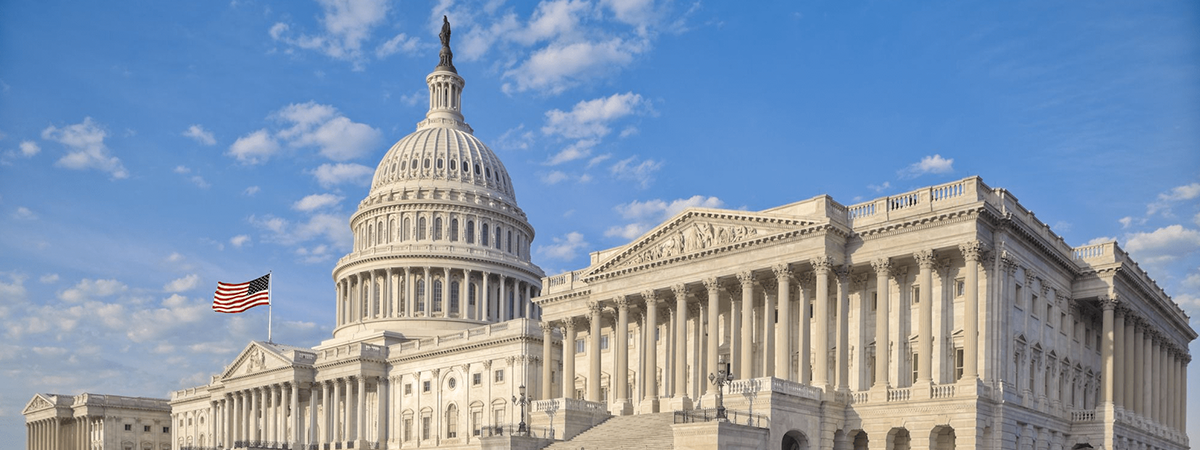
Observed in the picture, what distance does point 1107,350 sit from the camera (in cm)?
6475

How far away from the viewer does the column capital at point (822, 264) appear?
5906 centimetres

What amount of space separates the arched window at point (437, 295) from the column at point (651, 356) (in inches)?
2198

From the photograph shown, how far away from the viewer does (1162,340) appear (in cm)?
7475

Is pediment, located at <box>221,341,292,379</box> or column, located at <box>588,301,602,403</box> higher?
column, located at <box>588,301,602,403</box>

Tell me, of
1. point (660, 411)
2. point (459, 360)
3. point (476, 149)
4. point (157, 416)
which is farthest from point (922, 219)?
point (157, 416)

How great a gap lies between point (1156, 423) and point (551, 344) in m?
38.0

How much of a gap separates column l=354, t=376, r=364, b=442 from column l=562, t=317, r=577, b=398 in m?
31.9

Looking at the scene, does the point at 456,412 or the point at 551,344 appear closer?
the point at 551,344

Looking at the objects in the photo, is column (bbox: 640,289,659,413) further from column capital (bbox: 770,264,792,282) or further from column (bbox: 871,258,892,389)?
column (bbox: 871,258,892,389)

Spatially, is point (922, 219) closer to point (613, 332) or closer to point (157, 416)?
point (613, 332)

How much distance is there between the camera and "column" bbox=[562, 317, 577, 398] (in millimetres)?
74375

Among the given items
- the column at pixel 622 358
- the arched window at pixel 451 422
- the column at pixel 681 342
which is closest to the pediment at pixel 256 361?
the arched window at pixel 451 422

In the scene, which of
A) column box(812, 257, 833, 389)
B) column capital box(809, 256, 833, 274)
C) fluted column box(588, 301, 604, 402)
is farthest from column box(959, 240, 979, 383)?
fluted column box(588, 301, 604, 402)

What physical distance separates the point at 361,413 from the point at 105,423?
182 feet
